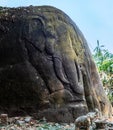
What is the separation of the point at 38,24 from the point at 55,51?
0.69 meters

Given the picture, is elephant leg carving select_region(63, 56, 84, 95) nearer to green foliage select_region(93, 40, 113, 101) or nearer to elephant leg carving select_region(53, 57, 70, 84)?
elephant leg carving select_region(53, 57, 70, 84)

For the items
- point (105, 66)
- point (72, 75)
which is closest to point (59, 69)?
point (72, 75)

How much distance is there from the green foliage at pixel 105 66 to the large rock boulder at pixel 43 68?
413 cm

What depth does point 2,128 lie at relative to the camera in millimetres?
6203

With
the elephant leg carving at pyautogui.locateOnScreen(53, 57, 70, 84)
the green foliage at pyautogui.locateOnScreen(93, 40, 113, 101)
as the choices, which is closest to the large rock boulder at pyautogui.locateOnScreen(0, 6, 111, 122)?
the elephant leg carving at pyautogui.locateOnScreen(53, 57, 70, 84)

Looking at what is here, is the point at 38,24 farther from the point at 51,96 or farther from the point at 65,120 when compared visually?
the point at 65,120

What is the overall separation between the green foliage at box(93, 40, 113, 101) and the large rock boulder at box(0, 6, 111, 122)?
4131 millimetres

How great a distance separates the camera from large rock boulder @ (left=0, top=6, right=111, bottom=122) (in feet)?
24.3

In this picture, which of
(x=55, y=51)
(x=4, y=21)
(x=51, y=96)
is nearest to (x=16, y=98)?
(x=51, y=96)

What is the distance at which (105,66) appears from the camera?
41.6 ft

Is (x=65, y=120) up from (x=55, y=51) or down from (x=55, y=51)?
down

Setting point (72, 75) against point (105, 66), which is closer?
point (72, 75)

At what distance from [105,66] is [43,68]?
5.52m

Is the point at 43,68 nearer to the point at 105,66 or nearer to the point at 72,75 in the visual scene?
the point at 72,75
